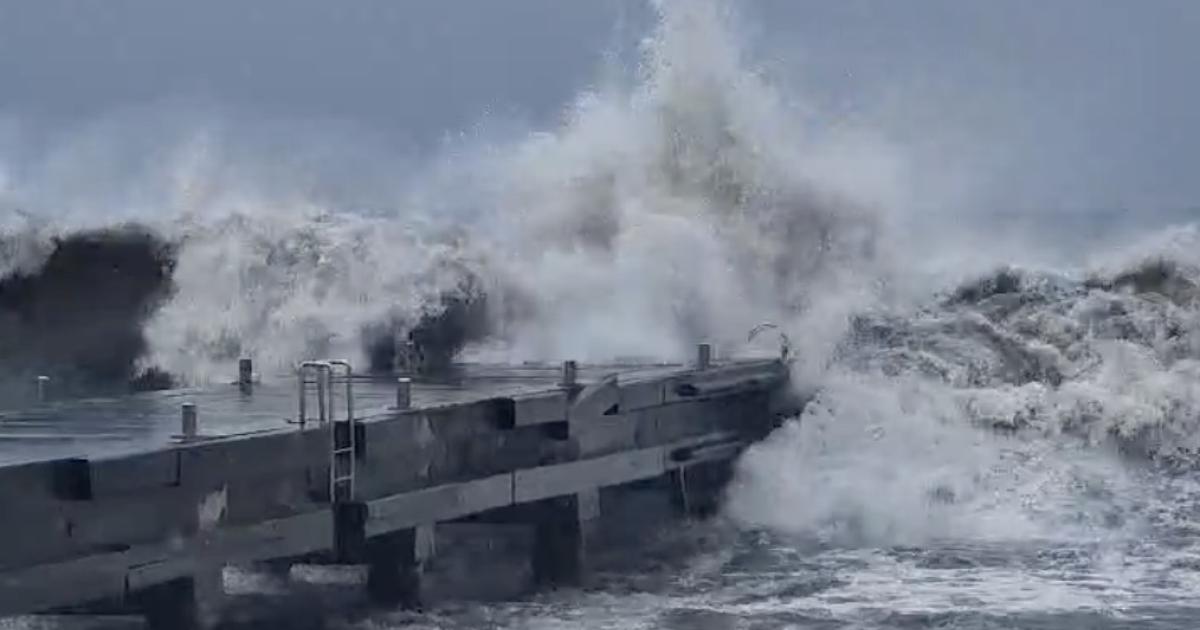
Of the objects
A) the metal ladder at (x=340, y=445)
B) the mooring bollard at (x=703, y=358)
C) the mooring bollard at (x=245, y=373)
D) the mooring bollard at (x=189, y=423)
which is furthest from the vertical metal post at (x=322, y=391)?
the mooring bollard at (x=703, y=358)

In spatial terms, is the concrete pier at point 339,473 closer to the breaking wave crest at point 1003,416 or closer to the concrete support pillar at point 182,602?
the concrete support pillar at point 182,602

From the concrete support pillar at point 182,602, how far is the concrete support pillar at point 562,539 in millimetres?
4135

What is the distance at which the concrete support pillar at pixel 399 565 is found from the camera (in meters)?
15.2

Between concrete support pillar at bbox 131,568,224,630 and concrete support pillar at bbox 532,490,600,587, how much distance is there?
4.14 metres

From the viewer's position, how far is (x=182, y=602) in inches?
516

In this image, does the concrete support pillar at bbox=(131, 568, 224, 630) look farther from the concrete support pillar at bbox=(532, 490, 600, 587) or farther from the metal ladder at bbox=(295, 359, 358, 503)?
the concrete support pillar at bbox=(532, 490, 600, 587)

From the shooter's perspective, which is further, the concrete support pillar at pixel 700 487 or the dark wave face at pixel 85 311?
the dark wave face at pixel 85 311

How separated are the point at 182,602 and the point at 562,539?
174 inches

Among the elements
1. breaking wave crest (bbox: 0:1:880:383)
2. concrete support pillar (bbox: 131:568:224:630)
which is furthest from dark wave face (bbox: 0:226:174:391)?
concrete support pillar (bbox: 131:568:224:630)

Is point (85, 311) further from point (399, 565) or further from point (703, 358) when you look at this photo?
point (399, 565)

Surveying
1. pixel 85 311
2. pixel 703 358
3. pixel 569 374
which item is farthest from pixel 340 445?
pixel 85 311

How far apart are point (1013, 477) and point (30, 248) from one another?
483 inches

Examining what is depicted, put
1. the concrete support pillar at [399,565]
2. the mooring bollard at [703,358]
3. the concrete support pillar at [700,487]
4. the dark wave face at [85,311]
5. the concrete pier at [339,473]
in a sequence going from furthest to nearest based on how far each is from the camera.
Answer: the dark wave face at [85,311] → the concrete support pillar at [700,487] → the mooring bollard at [703,358] → the concrete support pillar at [399,565] → the concrete pier at [339,473]

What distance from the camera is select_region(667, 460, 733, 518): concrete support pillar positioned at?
64.1 ft
